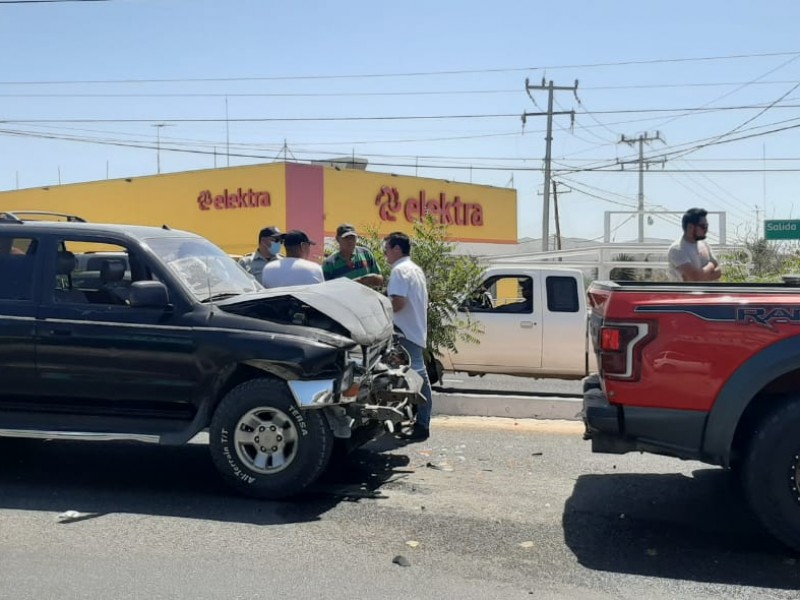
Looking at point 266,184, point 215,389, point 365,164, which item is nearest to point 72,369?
point 215,389

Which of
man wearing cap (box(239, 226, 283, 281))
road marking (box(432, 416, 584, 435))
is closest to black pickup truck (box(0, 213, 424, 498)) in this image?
road marking (box(432, 416, 584, 435))

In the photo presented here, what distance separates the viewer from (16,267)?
20.1 feet

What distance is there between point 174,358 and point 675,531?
11.2ft

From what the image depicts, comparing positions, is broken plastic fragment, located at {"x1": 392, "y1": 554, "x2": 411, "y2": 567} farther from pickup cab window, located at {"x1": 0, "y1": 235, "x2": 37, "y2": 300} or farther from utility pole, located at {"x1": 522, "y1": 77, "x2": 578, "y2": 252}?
utility pole, located at {"x1": 522, "y1": 77, "x2": 578, "y2": 252}

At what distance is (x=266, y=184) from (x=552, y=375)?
18985 millimetres

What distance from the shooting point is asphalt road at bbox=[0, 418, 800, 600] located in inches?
170

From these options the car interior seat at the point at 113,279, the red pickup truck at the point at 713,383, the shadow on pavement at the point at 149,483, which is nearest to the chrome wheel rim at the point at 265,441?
the shadow on pavement at the point at 149,483

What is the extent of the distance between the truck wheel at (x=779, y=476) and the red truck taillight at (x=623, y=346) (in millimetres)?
767

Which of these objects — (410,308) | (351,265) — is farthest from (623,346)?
(351,265)

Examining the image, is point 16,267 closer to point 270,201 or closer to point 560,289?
point 560,289

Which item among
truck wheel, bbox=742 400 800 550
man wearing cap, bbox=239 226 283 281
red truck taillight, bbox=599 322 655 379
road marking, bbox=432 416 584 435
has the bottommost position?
road marking, bbox=432 416 584 435

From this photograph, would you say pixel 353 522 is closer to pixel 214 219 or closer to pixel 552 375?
pixel 552 375

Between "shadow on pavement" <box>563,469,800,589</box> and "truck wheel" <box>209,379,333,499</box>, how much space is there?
5.58 ft

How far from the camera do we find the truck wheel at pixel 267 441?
219 inches
